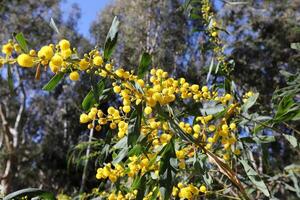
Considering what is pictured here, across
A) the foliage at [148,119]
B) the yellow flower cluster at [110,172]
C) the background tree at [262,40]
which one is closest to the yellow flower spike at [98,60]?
the foliage at [148,119]

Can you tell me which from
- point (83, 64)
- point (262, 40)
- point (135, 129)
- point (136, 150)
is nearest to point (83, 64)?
point (83, 64)

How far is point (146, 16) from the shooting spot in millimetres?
12562

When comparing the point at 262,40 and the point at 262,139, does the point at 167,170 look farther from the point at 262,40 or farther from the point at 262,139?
the point at 262,40

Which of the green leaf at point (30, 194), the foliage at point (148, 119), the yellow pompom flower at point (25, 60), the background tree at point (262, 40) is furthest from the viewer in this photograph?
the background tree at point (262, 40)

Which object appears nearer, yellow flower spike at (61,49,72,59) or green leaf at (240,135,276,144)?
yellow flower spike at (61,49,72,59)

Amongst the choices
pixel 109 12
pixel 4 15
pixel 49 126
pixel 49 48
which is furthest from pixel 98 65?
pixel 49 126

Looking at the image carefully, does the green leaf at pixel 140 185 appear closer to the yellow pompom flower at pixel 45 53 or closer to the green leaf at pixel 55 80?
the green leaf at pixel 55 80

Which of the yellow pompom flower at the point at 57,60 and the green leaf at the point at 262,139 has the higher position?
the yellow pompom flower at the point at 57,60

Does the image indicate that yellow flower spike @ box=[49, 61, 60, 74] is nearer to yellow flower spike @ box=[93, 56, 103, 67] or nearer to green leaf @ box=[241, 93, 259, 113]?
yellow flower spike @ box=[93, 56, 103, 67]

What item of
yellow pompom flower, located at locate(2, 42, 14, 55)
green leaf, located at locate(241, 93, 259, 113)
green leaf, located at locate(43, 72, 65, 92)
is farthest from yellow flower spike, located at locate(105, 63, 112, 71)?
green leaf, located at locate(241, 93, 259, 113)

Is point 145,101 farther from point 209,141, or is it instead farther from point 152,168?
point 209,141

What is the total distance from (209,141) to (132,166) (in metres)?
0.28

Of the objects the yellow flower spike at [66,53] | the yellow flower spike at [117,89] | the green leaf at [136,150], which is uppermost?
the yellow flower spike at [66,53]

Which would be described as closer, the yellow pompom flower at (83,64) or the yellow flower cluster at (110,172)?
the yellow pompom flower at (83,64)
